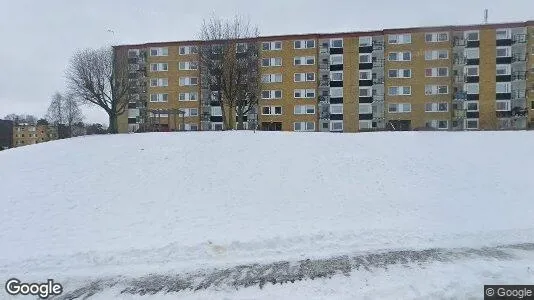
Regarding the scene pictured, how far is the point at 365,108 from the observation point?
50.5 m

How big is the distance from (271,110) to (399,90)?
18.6 meters

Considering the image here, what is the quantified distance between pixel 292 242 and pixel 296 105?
1736 inches

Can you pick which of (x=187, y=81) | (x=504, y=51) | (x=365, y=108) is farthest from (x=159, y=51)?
(x=504, y=51)

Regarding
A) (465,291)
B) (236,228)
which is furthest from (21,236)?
(465,291)

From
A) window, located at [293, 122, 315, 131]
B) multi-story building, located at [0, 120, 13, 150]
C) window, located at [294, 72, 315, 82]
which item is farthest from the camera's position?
multi-story building, located at [0, 120, 13, 150]

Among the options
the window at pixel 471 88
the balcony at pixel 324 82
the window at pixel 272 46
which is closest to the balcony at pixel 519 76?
the window at pixel 471 88

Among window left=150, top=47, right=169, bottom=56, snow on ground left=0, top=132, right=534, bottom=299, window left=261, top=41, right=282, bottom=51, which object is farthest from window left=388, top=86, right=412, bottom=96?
window left=150, top=47, right=169, bottom=56

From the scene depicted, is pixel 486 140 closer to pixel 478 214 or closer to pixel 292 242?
pixel 478 214

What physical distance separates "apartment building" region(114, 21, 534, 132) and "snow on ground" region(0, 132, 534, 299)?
30.8m

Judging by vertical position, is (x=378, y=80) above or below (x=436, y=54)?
below

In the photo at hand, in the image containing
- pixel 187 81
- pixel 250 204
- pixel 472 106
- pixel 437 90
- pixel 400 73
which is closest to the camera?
pixel 250 204

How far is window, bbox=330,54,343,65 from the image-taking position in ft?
168

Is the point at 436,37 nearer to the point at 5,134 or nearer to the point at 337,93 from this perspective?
the point at 337,93

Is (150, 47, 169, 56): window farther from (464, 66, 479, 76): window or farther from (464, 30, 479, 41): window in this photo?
(464, 66, 479, 76): window
